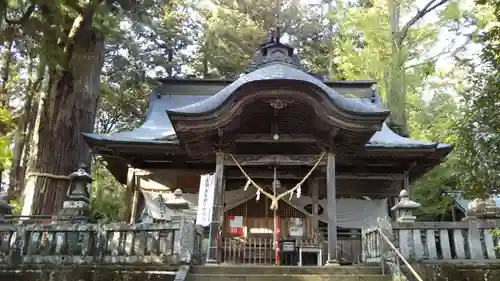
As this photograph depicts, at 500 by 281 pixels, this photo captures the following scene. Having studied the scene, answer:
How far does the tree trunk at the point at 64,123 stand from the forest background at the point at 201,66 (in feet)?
0.08

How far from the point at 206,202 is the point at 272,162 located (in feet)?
5.87

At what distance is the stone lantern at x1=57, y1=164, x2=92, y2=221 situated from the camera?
328 inches

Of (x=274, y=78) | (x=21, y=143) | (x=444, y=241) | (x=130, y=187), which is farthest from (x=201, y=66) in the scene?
(x=444, y=241)

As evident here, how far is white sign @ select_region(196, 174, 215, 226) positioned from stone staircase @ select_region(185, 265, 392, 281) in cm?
180

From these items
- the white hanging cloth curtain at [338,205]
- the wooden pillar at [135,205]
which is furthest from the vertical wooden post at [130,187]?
the white hanging cloth curtain at [338,205]

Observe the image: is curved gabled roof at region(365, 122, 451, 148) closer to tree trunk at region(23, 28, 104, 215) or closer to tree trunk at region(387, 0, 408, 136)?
tree trunk at region(387, 0, 408, 136)

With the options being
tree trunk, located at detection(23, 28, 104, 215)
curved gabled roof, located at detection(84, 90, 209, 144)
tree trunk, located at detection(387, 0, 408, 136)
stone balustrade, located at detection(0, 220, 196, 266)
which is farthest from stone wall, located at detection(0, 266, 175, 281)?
tree trunk, located at detection(387, 0, 408, 136)

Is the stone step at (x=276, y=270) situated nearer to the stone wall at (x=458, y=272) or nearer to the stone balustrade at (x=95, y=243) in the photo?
the stone balustrade at (x=95, y=243)

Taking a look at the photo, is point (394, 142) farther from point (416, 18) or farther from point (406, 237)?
point (416, 18)

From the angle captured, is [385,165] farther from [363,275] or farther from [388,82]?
[388,82]

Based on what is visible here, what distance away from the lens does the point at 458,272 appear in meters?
7.41

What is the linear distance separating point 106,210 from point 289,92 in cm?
1358

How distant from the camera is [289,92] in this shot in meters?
9.18

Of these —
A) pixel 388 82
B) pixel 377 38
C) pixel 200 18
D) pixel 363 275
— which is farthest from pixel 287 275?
pixel 200 18
